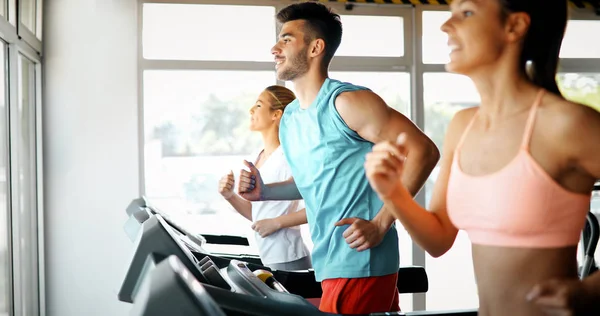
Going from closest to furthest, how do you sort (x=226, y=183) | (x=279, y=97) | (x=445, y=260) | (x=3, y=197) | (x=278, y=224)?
(x=226, y=183) → (x=278, y=224) → (x=279, y=97) → (x=3, y=197) → (x=445, y=260)

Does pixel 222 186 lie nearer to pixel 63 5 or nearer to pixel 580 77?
pixel 63 5

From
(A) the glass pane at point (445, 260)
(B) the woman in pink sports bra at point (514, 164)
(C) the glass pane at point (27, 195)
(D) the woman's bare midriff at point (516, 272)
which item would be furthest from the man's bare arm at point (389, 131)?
(A) the glass pane at point (445, 260)

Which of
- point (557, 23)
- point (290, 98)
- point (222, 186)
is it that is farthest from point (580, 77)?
point (557, 23)

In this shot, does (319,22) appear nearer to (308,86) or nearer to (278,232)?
(308,86)

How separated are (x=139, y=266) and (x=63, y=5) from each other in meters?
4.28

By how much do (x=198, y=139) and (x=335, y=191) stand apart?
12.3 ft

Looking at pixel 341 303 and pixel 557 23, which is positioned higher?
pixel 557 23

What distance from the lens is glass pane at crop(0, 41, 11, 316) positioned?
13.9ft

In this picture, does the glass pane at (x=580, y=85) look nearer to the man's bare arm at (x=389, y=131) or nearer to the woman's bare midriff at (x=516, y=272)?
the man's bare arm at (x=389, y=131)

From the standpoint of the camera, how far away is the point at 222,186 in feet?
10.0

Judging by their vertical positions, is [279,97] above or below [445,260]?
above

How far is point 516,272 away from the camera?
4.02 ft

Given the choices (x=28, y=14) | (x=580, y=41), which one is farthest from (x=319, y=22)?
(x=580, y=41)

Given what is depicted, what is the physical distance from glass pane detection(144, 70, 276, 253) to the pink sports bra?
15.1ft
